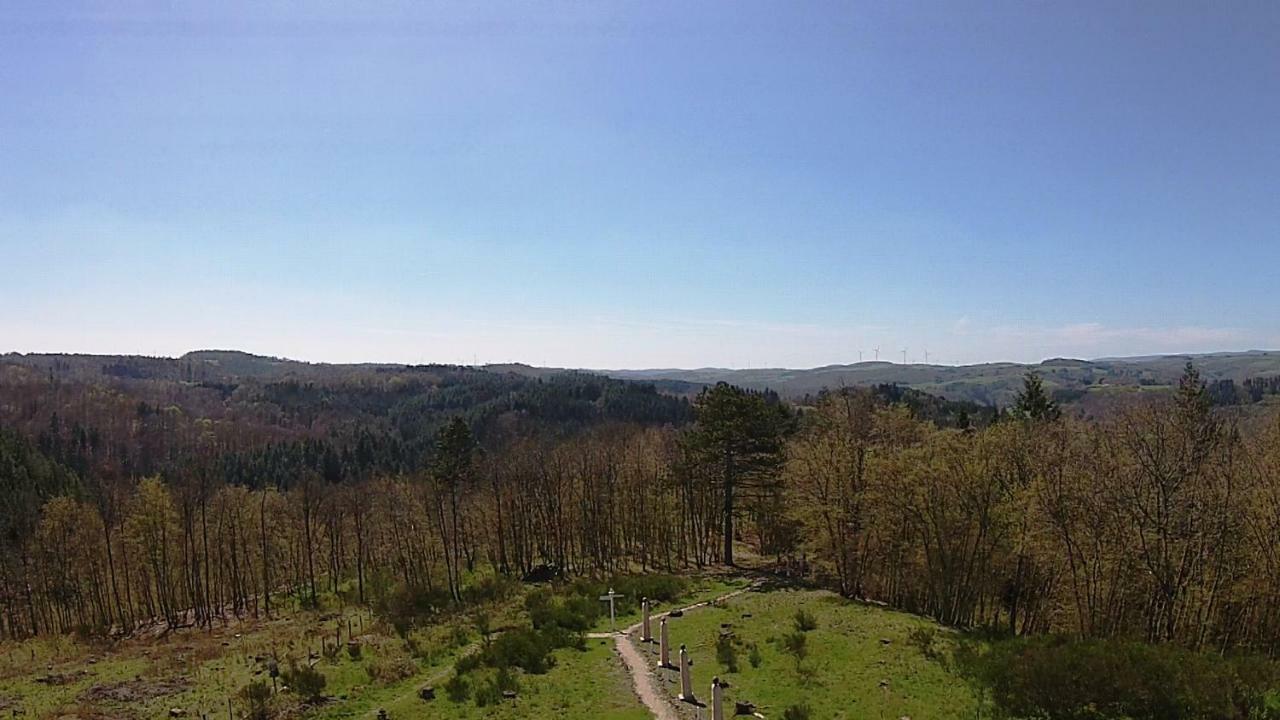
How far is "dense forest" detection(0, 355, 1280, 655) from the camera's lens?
2325cm

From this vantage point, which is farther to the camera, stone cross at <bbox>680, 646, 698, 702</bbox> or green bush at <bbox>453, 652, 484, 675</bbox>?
green bush at <bbox>453, 652, 484, 675</bbox>

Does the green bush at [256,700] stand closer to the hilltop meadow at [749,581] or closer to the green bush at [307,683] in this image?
the hilltop meadow at [749,581]

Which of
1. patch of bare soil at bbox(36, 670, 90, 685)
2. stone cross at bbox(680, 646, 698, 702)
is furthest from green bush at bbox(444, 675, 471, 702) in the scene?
patch of bare soil at bbox(36, 670, 90, 685)

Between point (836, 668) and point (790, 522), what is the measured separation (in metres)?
25.7

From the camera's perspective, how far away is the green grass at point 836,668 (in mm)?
17203

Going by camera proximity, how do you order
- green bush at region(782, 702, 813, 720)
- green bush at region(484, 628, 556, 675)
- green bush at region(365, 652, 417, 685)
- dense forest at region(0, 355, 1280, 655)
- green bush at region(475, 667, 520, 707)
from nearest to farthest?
1. green bush at region(782, 702, 813, 720)
2. green bush at region(475, 667, 520, 707)
3. green bush at region(484, 628, 556, 675)
4. green bush at region(365, 652, 417, 685)
5. dense forest at region(0, 355, 1280, 655)

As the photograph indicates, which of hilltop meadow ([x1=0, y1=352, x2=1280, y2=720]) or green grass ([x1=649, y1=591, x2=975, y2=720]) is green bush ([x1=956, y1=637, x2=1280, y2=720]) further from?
green grass ([x1=649, y1=591, x2=975, y2=720])

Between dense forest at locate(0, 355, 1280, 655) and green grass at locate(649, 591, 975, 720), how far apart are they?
217 inches

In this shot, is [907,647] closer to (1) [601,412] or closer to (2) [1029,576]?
(2) [1029,576]

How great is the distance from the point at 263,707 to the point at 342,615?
2763cm

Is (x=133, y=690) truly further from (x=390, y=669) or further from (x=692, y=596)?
(x=692, y=596)

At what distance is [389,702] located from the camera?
63.8 ft

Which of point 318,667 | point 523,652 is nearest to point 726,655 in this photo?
point 523,652

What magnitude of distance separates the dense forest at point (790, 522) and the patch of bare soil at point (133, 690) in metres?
18.6
